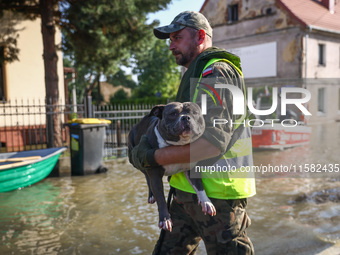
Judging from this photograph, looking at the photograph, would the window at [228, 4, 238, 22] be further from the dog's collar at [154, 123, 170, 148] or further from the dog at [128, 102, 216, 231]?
the dog's collar at [154, 123, 170, 148]

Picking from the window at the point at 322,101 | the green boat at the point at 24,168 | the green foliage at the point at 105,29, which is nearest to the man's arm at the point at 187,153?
the green boat at the point at 24,168

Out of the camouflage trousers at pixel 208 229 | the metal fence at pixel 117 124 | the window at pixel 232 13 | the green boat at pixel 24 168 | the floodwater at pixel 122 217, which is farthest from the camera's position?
the window at pixel 232 13

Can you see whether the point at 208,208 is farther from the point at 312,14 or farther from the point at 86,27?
the point at 312,14

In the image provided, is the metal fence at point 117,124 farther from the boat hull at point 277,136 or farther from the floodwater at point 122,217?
the boat hull at point 277,136

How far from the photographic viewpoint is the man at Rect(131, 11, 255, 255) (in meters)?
2.03

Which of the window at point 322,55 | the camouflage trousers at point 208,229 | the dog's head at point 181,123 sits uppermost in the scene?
the window at point 322,55

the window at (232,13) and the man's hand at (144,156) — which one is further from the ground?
the window at (232,13)

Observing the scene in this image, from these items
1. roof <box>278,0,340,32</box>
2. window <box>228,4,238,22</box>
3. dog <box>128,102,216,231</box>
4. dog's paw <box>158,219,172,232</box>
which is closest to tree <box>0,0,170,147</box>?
dog <box>128,102,216,231</box>

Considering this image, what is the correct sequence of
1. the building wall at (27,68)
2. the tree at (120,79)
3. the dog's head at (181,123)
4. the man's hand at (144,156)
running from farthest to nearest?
the tree at (120,79) → the building wall at (27,68) → the man's hand at (144,156) → the dog's head at (181,123)

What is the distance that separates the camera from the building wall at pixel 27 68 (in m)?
12.8

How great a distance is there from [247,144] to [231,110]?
1.27 feet

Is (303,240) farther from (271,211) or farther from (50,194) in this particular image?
(50,194)

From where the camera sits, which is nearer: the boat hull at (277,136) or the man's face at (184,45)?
the man's face at (184,45)

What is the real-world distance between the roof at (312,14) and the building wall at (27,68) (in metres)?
17.4
